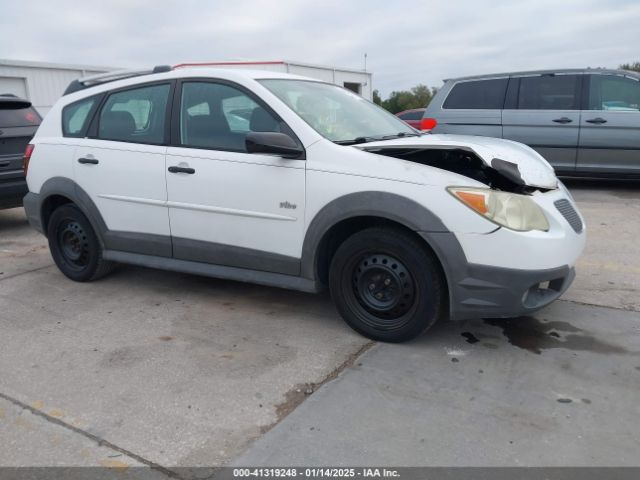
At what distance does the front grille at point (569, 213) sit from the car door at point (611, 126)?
4.99 metres

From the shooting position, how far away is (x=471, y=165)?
371cm

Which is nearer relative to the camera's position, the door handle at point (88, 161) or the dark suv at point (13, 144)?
the door handle at point (88, 161)

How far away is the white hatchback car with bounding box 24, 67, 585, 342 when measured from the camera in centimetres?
318

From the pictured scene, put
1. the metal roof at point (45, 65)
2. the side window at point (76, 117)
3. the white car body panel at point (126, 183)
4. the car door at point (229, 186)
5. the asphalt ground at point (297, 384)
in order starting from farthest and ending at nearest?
the metal roof at point (45, 65), the side window at point (76, 117), the white car body panel at point (126, 183), the car door at point (229, 186), the asphalt ground at point (297, 384)

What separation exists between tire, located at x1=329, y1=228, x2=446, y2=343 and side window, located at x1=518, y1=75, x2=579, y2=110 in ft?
19.5

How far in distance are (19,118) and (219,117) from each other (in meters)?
4.50

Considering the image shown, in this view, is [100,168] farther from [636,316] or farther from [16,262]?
[636,316]

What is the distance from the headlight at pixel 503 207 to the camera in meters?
3.10

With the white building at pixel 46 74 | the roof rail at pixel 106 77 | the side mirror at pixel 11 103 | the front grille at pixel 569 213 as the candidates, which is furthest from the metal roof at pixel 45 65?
the front grille at pixel 569 213

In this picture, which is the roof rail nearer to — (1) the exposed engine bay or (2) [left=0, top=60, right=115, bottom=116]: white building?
(1) the exposed engine bay

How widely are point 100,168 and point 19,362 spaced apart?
167cm

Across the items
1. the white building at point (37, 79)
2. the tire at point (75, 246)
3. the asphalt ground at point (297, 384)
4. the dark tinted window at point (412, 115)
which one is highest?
the white building at point (37, 79)

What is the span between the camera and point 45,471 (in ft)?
7.83

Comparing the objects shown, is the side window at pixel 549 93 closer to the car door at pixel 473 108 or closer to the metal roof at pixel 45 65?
the car door at pixel 473 108
